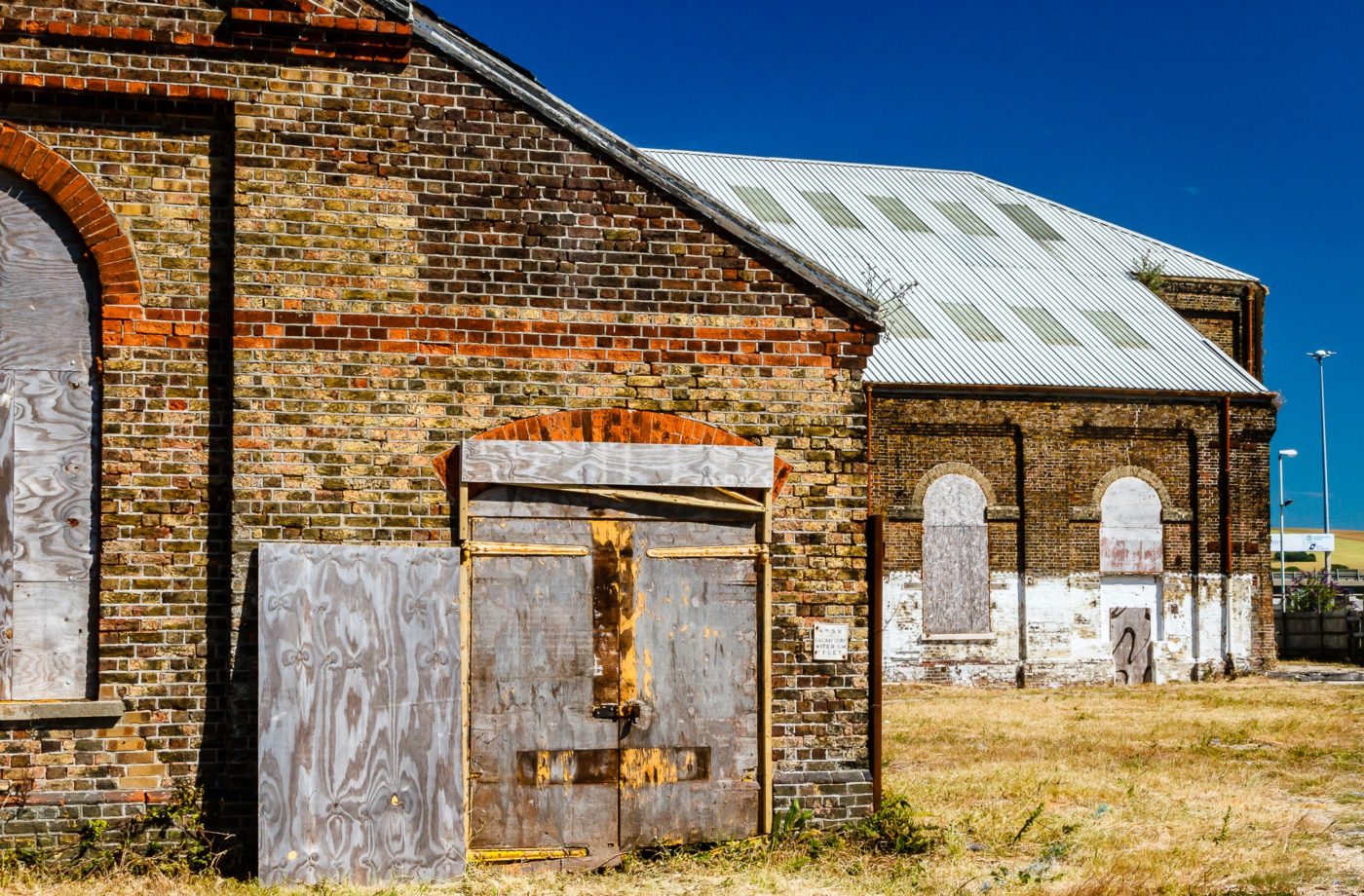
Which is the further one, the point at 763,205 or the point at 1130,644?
the point at 763,205

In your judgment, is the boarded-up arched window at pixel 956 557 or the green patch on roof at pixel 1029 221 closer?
the boarded-up arched window at pixel 956 557

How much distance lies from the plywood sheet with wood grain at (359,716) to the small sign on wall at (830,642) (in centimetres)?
230

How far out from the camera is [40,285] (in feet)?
25.3

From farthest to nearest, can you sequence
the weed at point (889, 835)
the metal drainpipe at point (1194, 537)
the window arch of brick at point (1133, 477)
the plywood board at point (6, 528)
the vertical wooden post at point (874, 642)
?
the metal drainpipe at point (1194, 537) < the window arch of brick at point (1133, 477) < the vertical wooden post at point (874, 642) < the weed at point (889, 835) < the plywood board at point (6, 528)

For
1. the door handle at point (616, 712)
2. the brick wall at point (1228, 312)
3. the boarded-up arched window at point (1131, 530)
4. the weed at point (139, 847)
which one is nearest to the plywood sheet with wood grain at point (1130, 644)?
the boarded-up arched window at point (1131, 530)

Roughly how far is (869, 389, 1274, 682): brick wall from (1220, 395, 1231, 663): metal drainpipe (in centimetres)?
6

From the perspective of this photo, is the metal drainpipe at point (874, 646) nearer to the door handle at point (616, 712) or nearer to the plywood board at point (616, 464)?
the plywood board at point (616, 464)

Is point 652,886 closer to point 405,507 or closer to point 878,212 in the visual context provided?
point 405,507

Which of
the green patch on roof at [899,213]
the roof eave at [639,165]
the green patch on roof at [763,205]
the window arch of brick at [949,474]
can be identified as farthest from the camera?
the green patch on roof at [899,213]

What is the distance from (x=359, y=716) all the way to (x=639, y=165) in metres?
3.84

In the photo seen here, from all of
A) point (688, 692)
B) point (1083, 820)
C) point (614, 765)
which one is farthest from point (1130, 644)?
point (614, 765)

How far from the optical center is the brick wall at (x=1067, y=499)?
21.6 meters

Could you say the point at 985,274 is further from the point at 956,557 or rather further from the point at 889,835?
the point at 889,835

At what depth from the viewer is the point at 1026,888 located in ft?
24.6
